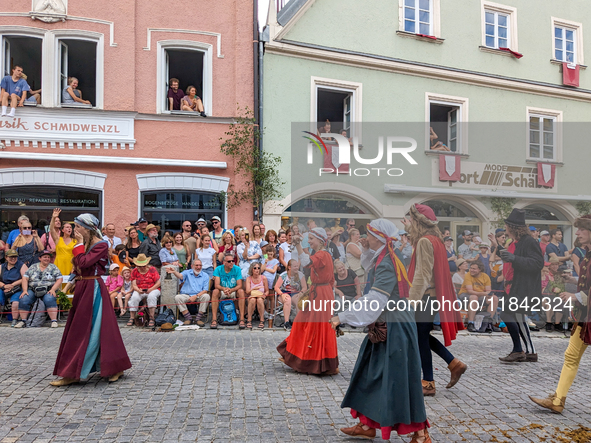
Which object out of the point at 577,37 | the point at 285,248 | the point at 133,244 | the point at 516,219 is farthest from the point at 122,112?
the point at 577,37

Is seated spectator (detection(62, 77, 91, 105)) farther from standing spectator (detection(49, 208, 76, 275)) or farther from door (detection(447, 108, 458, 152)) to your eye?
door (detection(447, 108, 458, 152))

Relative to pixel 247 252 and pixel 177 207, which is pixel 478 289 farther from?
pixel 177 207

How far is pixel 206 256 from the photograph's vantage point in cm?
1130

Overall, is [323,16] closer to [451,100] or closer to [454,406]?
[451,100]

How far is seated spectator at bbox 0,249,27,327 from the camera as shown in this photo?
1041 cm

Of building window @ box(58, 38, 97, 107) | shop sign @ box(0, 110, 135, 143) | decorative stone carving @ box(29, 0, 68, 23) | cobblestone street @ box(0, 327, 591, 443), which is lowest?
cobblestone street @ box(0, 327, 591, 443)

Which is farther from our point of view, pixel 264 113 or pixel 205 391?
pixel 264 113

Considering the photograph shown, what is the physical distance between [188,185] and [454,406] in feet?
33.2

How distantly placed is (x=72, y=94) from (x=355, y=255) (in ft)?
27.5

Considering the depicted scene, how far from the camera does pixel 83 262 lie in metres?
6.17

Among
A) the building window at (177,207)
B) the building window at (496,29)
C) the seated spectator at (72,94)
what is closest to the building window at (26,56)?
the seated spectator at (72,94)

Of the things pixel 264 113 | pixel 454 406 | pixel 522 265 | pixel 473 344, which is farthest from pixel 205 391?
pixel 264 113

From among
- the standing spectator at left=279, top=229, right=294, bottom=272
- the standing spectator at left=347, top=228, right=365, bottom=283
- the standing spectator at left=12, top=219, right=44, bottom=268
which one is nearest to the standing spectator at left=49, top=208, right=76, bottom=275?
the standing spectator at left=12, top=219, right=44, bottom=268

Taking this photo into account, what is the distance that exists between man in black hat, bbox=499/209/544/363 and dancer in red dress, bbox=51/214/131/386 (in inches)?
207
